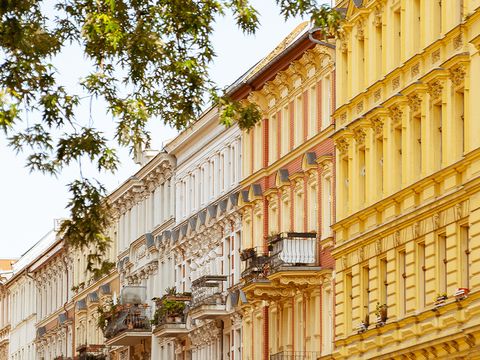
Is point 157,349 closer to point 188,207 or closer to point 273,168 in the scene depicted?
point 188,207

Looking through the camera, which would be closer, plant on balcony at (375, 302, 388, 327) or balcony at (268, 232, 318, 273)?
plant on balcony at (375, 302, 388, 327)

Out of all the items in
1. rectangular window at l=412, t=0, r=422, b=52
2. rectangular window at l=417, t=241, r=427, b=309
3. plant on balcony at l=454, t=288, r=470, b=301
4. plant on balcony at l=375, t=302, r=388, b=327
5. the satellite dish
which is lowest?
plant on balcony at l=454, t=288, r=470, b=301

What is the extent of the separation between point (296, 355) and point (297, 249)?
11.2ft

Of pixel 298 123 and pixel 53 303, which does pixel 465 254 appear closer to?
pixel 298 123

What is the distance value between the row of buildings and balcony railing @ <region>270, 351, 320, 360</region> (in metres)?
0.07

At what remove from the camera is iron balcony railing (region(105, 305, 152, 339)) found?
2916 inches

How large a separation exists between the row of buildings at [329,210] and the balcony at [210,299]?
11 cm

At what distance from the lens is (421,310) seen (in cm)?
4191

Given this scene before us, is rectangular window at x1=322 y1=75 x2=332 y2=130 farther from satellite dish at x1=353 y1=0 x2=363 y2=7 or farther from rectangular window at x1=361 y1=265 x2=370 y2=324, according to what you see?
rectangular window at x1=361 y1=265 x2=370 y2=324

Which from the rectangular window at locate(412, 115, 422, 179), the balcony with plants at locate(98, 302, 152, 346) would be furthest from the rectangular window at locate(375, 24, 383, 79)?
the balcony with plants at locate(98, 302, 152, 346)

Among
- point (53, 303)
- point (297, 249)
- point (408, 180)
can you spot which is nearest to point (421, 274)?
point (408, 180)

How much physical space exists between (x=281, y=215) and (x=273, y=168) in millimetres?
1917

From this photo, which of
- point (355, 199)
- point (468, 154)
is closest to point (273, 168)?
point (355, 199)

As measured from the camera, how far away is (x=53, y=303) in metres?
101
